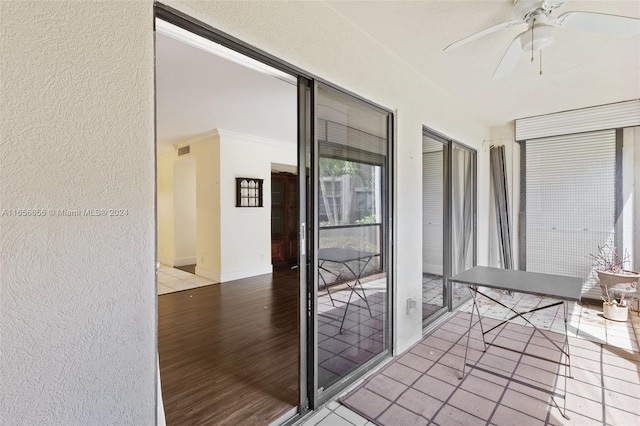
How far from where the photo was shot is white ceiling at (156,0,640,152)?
2074 millimetres

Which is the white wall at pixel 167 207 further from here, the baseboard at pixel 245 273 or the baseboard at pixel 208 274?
the baseboard at pixel 245 273

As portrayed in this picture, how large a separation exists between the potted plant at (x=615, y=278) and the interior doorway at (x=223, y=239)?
146 inches

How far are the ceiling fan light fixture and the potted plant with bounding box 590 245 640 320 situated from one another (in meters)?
3.22

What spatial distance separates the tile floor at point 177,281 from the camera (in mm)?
4945

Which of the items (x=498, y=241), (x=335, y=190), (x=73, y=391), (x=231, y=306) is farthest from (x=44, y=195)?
(x=498, y=241)

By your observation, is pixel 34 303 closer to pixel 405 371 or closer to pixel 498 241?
pixel 405 371

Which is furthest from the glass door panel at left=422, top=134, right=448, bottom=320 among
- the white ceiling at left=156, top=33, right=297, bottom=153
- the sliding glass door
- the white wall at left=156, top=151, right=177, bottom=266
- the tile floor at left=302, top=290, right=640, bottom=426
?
the white wall at left=156, top=151, right=177, bottom=266

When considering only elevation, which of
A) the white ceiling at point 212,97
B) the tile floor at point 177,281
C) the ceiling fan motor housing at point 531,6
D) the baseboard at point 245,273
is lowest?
the tile floor at point 177,281

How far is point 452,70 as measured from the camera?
293 cm

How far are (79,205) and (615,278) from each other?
16.6 feet

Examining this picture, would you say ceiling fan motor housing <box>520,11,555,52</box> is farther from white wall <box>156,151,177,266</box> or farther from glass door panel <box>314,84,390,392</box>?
white wall <box>156,151,177,266</box>

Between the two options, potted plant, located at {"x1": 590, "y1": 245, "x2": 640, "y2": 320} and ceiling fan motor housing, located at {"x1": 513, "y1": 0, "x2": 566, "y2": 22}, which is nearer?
ceiling fan motor housing, located at {"x1": 513, "y1": 0, "x2": 566, "y2": 22}

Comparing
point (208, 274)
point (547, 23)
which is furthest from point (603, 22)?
point (208, 274)

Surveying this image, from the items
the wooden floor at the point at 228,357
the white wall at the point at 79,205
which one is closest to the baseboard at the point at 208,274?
the wooden floor at the point at 228,357
